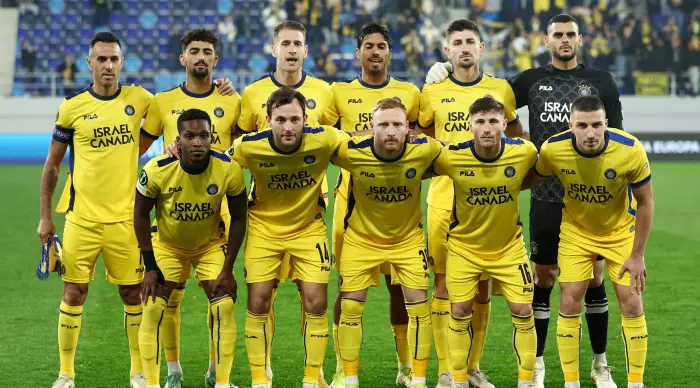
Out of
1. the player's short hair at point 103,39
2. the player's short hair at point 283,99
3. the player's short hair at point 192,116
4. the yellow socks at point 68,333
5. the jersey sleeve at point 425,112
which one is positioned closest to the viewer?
the player's short hair at point 192,116

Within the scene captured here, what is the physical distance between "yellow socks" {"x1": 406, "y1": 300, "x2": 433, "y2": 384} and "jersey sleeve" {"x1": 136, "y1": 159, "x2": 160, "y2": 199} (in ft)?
5.74

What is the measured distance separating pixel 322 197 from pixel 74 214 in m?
1.65

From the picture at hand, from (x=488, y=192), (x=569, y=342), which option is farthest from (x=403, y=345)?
(x=488, y=192)

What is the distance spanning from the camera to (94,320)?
356 inches

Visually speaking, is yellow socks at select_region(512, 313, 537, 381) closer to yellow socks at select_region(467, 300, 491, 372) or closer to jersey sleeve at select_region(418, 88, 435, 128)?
yellow socks at select_region(467, 300, 491, 372)

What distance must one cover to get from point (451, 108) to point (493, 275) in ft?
4.23

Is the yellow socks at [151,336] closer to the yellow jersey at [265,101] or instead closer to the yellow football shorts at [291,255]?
the yellow football shorts at [291,255]

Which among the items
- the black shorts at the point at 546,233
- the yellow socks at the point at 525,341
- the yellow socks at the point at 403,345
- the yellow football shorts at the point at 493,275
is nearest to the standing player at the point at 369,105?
the yellow socks at the point at 403,345

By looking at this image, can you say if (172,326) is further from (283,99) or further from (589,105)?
(589,105)

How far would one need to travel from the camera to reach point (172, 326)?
22.5 feet

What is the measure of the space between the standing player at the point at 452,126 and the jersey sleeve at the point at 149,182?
1921mm

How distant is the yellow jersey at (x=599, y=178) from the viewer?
627cm

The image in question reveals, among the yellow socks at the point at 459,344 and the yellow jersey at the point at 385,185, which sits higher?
the yellow jersey at the point at 385,185

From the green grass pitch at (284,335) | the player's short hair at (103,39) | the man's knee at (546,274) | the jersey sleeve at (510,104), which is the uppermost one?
the player's short hair at (103,39)
